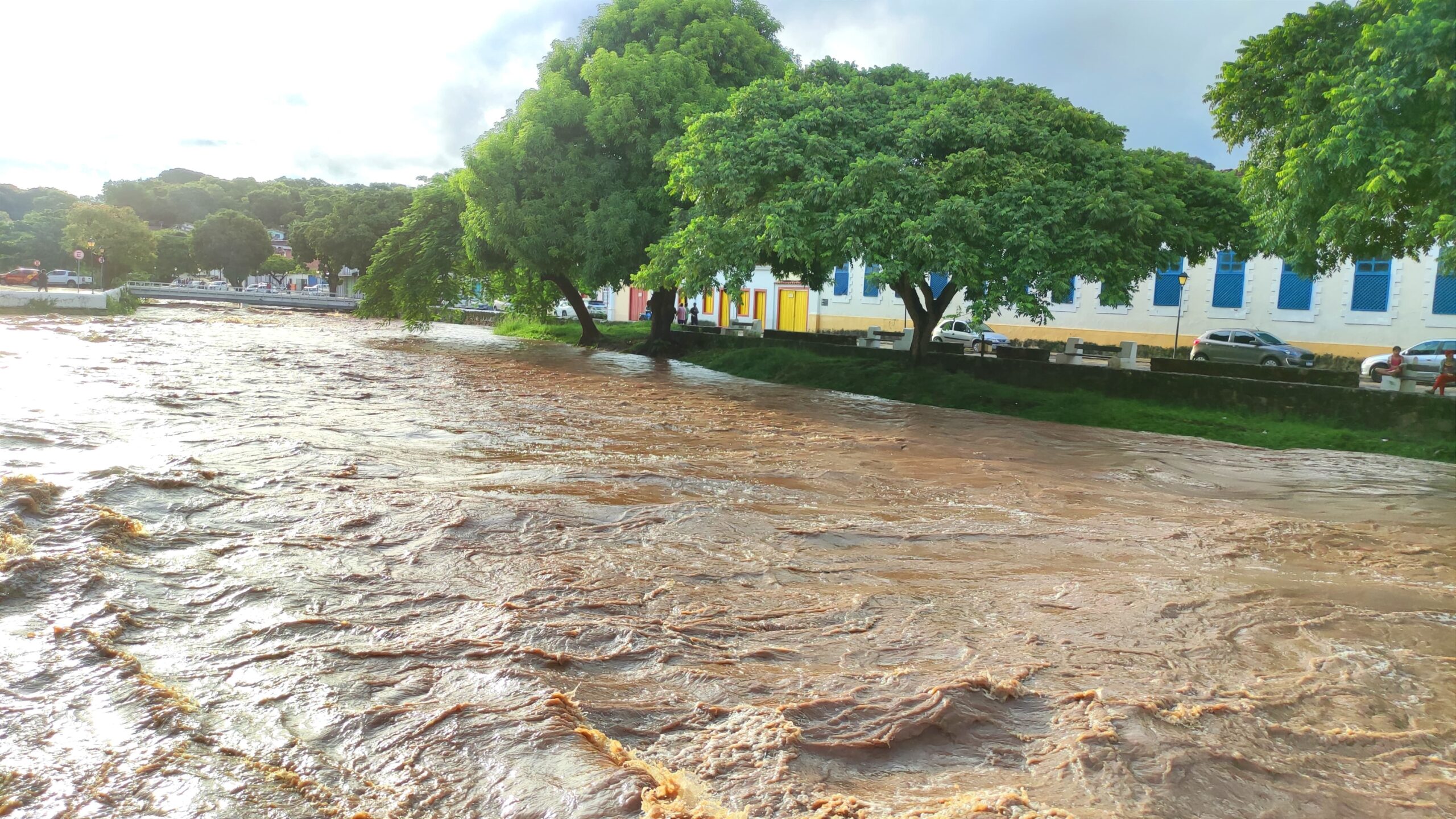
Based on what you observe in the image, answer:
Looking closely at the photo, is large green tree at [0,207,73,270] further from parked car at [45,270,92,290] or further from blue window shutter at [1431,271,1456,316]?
blue window shutter at [1431,271,1456,316]

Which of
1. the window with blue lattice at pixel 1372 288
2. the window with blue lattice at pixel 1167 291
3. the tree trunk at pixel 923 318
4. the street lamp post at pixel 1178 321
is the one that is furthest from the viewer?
the window with blue lattice at pixel 1167 291

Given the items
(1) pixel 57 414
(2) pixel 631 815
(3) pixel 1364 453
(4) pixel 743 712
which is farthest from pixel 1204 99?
(1) pixel 57 414

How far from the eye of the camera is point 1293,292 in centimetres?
2911

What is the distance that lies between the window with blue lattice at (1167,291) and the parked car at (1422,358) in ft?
23.0

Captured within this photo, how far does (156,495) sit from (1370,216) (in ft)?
44.1

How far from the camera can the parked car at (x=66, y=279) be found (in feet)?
184

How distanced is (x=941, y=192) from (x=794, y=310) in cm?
2789

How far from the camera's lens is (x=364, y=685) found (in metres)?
4.52

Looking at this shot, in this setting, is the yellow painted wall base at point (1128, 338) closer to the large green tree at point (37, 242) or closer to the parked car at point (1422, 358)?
the parked car at point (1422, 358)

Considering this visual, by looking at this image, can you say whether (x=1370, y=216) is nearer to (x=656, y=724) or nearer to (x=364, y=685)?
(x=656, y=724)

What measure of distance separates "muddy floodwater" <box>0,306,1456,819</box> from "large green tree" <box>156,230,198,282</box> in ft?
234

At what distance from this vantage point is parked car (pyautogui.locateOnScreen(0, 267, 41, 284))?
55.7 meters

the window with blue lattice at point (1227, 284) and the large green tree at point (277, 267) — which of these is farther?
the large green tree at point (277, 267)

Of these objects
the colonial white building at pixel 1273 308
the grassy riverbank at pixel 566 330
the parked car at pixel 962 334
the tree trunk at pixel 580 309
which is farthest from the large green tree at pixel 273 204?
the parked car at pixel 962 334
